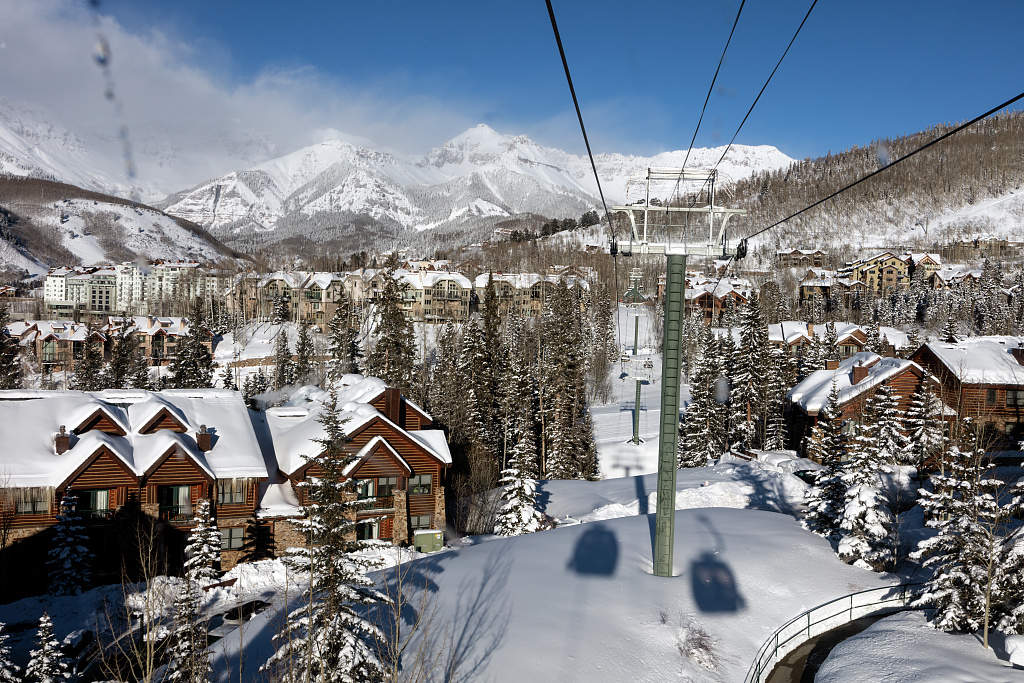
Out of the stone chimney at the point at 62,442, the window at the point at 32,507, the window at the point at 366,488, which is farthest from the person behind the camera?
the window at the point at 366,488

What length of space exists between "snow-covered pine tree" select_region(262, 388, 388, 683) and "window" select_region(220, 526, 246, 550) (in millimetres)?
11638

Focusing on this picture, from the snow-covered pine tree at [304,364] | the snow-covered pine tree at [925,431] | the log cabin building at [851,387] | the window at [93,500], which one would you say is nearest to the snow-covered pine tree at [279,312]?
the snow-covered pine tree at [304,364]

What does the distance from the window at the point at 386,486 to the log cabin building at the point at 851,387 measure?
25771 millimetres

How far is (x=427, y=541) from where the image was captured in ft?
83.6

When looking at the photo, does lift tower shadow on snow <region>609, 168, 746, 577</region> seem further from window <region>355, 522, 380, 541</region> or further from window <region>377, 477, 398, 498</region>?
window <region>355, 522, 380, 541</region>

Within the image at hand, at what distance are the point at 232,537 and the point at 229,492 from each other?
5.31ft

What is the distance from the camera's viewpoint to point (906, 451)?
2688 centimetres

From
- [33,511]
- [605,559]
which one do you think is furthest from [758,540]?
[33,511]

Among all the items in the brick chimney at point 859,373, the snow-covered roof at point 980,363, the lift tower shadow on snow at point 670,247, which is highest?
the lift tower shadow on snow at point 670,247

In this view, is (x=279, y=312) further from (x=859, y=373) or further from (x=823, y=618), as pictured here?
(x=823, y=618)

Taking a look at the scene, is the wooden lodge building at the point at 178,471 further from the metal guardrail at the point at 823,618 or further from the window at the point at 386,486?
the metal guardrail at the point at 823,618

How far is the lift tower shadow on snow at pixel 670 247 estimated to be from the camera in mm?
13628

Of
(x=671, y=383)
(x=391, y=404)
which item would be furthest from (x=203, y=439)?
(x=671, y=383)

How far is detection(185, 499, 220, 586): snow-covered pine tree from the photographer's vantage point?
65.4 ft
